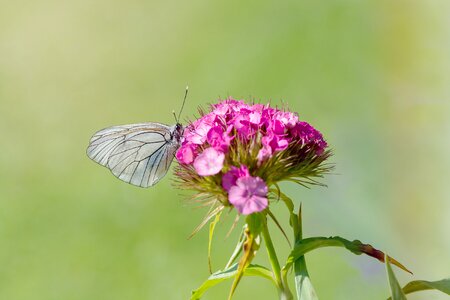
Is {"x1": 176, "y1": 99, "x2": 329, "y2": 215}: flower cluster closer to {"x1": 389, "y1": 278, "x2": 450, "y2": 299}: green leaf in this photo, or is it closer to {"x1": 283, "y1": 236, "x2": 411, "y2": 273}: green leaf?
{"x1": 283, "y1": 236, "x2": 411, "y2": 273}: green leaf

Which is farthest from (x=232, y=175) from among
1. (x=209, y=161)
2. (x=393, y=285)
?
(x=393, y=285)

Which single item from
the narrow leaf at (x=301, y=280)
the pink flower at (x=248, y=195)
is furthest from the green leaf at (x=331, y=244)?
the pink flower at (x=248, y=195)

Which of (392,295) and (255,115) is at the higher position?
(255,115)

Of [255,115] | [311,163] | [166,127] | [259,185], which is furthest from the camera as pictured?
[166,127]

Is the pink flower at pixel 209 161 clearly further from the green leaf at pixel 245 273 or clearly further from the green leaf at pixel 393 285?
the green leaf at pixel 393 285

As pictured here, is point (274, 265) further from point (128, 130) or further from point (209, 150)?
point (128, 130)

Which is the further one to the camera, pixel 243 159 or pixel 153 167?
pixel 153 167

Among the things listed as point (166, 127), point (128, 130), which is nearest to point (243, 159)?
point (166, 127)
